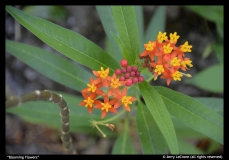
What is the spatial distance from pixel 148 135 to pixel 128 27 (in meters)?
0.73

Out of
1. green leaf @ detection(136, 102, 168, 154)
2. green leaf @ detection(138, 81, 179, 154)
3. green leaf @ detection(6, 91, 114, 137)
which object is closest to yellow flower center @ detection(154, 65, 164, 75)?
green leaf @ detection(138, 81, 179, 154)

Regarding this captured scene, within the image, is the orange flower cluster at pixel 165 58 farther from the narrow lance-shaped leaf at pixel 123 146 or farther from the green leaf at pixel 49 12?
the green leaf at pixel 49 12

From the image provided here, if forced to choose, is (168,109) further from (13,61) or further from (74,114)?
(13,61)

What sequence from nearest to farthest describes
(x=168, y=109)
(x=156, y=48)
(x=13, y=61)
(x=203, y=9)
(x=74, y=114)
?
1. (x=156, y=48)
2. (x=168, y=109)
3. (x=74, y=114)
4. (x=203, y=9)
5. (x=13, y=61)

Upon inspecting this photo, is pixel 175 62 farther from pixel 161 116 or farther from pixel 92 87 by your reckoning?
pixel 92 87

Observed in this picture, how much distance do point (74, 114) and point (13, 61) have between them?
49.3 inches

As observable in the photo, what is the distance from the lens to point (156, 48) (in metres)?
1.81

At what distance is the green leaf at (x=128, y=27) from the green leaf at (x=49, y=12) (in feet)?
5.62

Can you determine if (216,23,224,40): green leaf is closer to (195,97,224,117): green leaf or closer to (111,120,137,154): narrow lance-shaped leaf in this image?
(195,97,224,117): green leaf

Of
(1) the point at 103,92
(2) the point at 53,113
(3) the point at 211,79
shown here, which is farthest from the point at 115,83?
(3) the point at 211,79

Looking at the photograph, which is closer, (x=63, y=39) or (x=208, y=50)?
(x=63, y=39)

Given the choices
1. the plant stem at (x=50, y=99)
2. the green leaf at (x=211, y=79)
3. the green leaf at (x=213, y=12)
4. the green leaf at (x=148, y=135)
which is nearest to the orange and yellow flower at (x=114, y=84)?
the plant stem at (x=50, y=99)

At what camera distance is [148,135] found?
7.02 feet

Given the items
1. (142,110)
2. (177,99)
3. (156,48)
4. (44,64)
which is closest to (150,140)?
(142,110)
